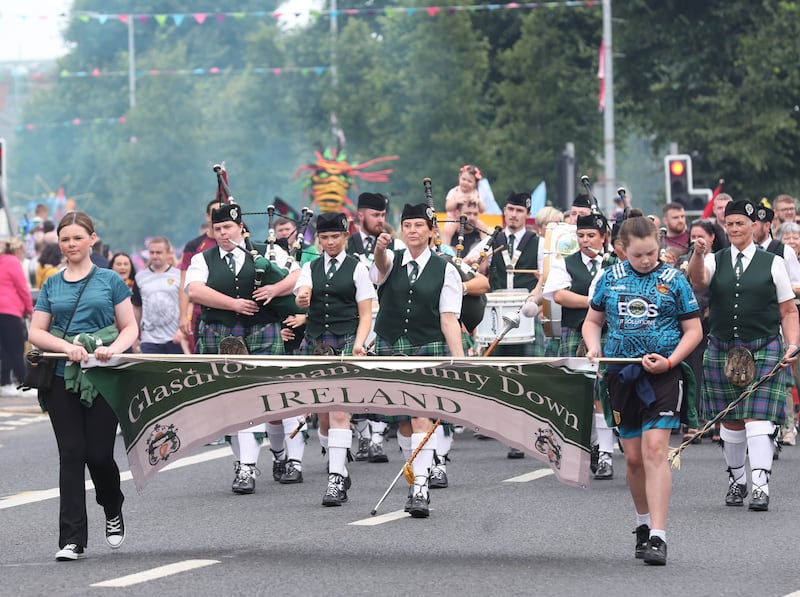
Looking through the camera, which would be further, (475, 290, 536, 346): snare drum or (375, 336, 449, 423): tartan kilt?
(475, 290, 536, 346): snare drum

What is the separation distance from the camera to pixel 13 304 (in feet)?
69.5

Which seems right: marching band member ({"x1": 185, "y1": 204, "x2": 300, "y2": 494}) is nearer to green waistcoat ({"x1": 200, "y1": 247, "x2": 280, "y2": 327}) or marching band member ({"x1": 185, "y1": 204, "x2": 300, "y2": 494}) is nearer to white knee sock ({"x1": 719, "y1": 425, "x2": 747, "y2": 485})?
green waistcoat ({"x1": 200, "y1": 247, "x2": 280, "y2": 327})

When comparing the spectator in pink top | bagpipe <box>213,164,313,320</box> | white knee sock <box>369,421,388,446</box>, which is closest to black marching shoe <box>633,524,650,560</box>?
bagpipe <box>213,164,313,320</box>

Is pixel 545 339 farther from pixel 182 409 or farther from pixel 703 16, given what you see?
pixel 703 16

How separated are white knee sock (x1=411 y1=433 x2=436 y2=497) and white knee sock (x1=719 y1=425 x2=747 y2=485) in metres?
1.93

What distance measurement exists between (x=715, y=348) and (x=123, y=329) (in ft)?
13.6

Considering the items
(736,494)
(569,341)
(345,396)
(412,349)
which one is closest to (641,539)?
(345,396)

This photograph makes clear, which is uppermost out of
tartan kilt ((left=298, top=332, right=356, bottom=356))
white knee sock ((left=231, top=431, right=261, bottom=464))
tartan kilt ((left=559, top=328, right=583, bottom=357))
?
tartan kilt ((left=298, top=332, right=356, bottom=356))

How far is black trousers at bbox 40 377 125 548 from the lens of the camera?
31.0ft

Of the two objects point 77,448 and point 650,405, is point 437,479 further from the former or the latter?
point 77,448

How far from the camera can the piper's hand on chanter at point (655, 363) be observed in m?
9.37

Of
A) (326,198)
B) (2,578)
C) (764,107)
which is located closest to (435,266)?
(2,578)

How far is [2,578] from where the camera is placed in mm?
9031

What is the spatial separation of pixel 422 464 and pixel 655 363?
2269 mm
